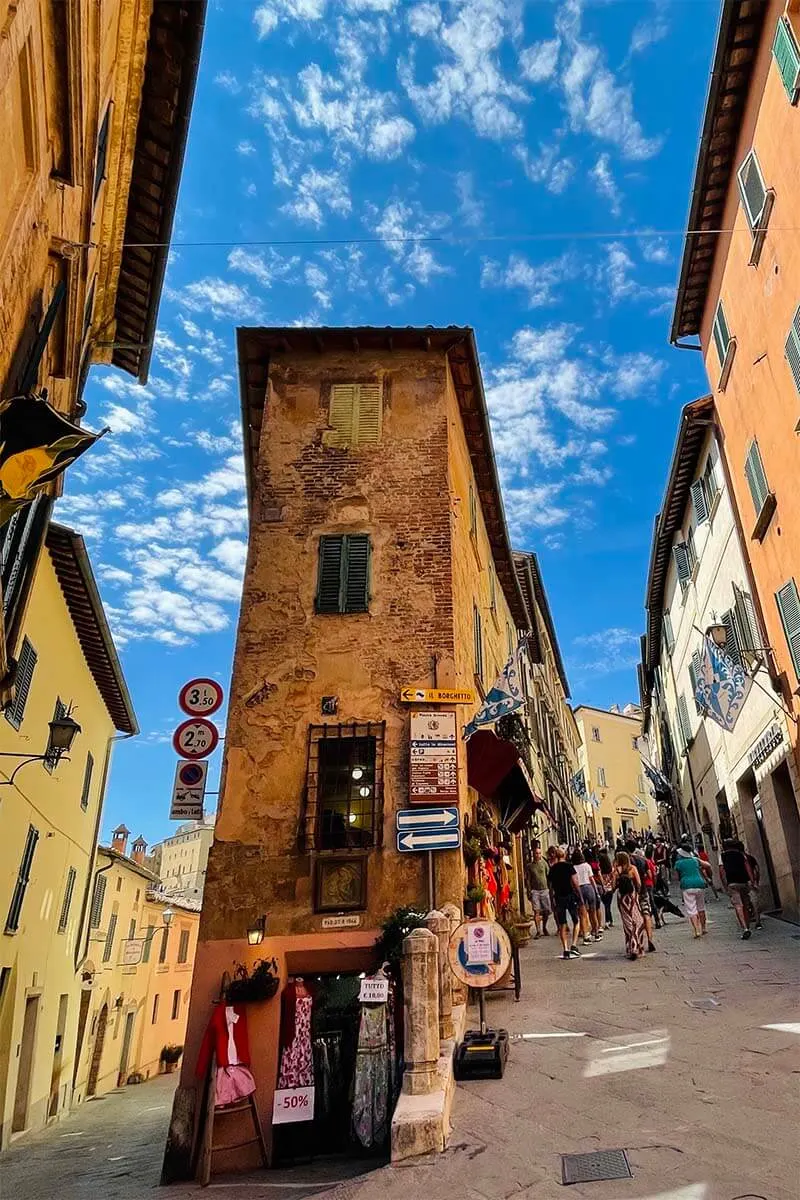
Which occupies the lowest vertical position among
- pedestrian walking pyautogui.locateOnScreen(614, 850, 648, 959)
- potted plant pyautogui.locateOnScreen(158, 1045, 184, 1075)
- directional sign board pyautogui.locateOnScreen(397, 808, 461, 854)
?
potted plant pyautogui.locateOnScreen(158, 1045, 184, 1075)

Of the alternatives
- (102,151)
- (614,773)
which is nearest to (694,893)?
(102,151)

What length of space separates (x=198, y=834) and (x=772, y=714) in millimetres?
83410

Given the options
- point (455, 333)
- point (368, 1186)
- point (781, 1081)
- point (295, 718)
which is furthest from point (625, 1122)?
point (455, 333)

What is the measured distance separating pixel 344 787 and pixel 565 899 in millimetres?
5156

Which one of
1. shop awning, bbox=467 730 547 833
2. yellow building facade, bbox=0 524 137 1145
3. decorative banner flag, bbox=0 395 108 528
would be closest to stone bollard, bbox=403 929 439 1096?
shop awning, bbox=467 730 547 833

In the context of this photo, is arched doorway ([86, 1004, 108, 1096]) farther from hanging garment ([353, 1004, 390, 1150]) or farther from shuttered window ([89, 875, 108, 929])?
hanging garment ([353, 1004, 390, 1150])

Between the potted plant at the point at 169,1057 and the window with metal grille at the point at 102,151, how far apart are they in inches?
1323

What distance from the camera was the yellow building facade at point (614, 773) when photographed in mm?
58250

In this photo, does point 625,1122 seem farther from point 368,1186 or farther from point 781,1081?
point 368,1186

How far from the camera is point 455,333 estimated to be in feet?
46.5

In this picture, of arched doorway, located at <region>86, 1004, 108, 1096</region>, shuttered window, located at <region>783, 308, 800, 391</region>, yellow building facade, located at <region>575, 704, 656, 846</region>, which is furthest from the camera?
yellow building facade, located at <region>575, 704, 656, 846</region>

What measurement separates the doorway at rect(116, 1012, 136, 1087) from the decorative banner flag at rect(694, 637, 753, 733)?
24713 millimetres

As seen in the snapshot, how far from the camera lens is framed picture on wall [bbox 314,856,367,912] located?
988cm

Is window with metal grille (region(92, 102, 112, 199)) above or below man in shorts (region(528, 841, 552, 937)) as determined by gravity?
above
